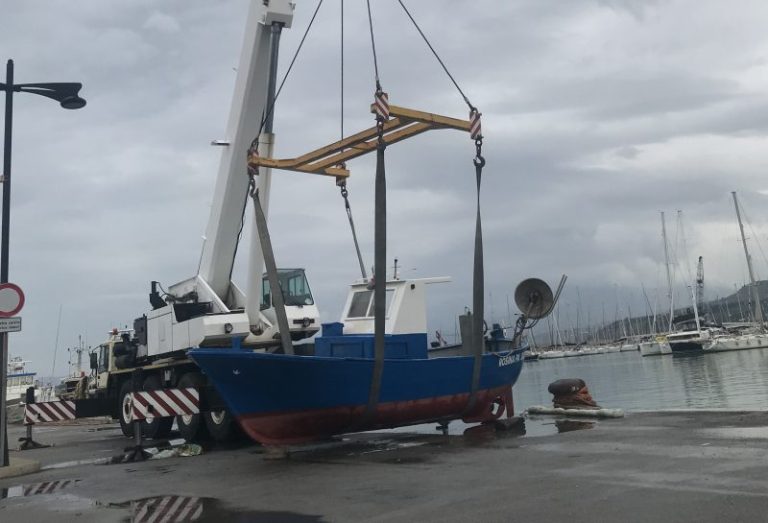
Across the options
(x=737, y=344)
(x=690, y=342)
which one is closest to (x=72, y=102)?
(x=690, y=342)

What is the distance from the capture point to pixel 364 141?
40.6 ft

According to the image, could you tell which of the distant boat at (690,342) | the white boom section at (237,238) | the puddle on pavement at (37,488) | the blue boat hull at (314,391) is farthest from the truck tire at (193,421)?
the distant boat at (690,342)

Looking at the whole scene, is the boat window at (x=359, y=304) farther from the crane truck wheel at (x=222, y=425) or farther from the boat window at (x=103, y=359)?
the boat window at (x=103, y=359)

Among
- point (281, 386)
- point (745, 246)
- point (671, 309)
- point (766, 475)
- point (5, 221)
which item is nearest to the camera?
point (766, 475)

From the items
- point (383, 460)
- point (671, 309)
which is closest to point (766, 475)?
point (383, 460)

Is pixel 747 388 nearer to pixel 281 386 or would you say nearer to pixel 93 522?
pixel 281 386

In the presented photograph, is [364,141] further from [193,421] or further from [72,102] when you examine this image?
[193,421]

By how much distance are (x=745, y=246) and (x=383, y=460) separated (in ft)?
235

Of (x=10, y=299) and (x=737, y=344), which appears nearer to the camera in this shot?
(x=10, y=299)

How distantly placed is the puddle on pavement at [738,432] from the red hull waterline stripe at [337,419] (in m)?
4.54

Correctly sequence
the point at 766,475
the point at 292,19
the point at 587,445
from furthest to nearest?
the point at 292,19, the point at 587,445, the point at 766,475

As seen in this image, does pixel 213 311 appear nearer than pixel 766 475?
No

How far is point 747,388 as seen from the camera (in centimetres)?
3219

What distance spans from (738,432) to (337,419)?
19.7 feet
